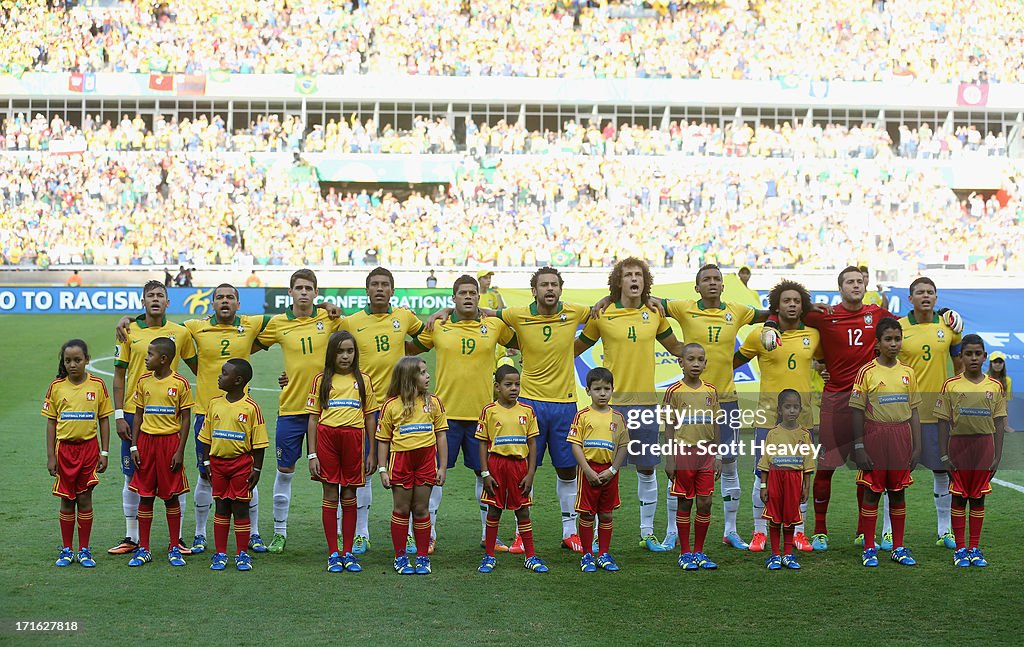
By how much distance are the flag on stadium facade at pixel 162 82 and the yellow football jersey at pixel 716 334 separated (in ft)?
124

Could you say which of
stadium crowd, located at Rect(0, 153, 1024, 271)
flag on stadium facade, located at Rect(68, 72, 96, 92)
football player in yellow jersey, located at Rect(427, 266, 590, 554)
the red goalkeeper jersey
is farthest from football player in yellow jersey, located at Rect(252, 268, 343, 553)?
flag on stadium facade, located at Rect(68, 72, 96, 92)

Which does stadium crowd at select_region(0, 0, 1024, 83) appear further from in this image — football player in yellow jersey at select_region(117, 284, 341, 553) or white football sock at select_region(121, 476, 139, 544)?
white football sock at select_region(121, 476, 139, 544)

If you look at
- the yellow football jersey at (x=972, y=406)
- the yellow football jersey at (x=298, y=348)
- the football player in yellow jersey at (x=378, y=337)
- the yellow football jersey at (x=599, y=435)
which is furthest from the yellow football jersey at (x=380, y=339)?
the yellow football jersey at (x=972, y=406)

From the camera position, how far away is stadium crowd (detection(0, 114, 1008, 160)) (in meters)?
42.7

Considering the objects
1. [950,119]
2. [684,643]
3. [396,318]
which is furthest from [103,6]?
[684,643]

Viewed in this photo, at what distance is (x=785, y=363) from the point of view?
8805 millimetres

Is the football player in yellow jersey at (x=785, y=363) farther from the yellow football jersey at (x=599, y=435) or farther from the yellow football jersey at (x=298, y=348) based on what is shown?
the yellow football jersey at (x=298, y=348)

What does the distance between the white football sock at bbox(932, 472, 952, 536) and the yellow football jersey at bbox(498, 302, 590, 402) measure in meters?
2.85

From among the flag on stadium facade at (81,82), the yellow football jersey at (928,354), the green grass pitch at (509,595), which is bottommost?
the green grass pitch at (509,595)

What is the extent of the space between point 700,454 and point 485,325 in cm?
187

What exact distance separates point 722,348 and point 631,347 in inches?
28.3

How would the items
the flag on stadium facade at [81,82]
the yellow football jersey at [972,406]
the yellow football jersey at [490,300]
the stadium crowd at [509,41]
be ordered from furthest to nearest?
the stadium crowd at [509,41] < the flag on stadium facade at [81,82] < the yellow football jersey at [490,300] < the yellow football jersey at [972,406]

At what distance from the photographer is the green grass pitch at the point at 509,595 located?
6637 mm

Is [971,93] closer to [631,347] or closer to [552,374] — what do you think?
[631,347]
